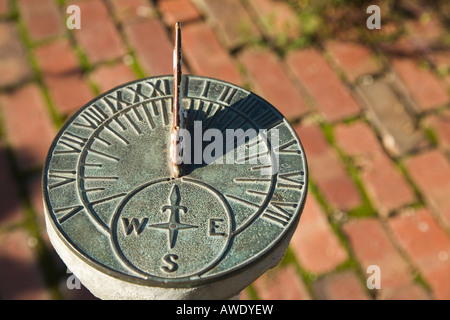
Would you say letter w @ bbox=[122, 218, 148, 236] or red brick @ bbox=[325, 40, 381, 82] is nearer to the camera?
letter w @ bbox=[122, 218, 148, 236]

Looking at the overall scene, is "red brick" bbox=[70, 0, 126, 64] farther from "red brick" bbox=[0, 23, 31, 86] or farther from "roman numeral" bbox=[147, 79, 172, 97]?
"roman numeral" bbox=[147, 79, 172, 97]

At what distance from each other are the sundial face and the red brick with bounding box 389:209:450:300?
107 cm

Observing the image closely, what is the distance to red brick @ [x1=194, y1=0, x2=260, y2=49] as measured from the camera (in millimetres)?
2789

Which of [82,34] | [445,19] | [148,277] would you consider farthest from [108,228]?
[445,19]

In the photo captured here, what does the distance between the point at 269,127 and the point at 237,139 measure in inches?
4.0

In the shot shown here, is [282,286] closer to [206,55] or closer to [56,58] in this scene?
[206,55]

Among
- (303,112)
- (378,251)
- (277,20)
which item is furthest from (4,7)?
(378,251)

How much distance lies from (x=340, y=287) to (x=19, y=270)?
1.26m

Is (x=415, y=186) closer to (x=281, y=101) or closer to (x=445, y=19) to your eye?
(x=281, y=101)

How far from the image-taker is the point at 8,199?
2.30 m

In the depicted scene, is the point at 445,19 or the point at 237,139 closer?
the point at 237,139

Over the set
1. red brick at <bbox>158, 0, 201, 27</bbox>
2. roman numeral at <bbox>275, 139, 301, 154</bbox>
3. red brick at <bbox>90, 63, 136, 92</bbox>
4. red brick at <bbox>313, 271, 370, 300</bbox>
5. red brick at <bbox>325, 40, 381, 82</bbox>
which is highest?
red brick at <bbox>158, 0, 201, 27</bbox>

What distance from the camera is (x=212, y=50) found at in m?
2.74

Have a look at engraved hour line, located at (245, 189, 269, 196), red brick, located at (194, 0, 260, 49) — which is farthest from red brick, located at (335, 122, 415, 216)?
engraved hour line, located at (245, 189, 269, 196)
